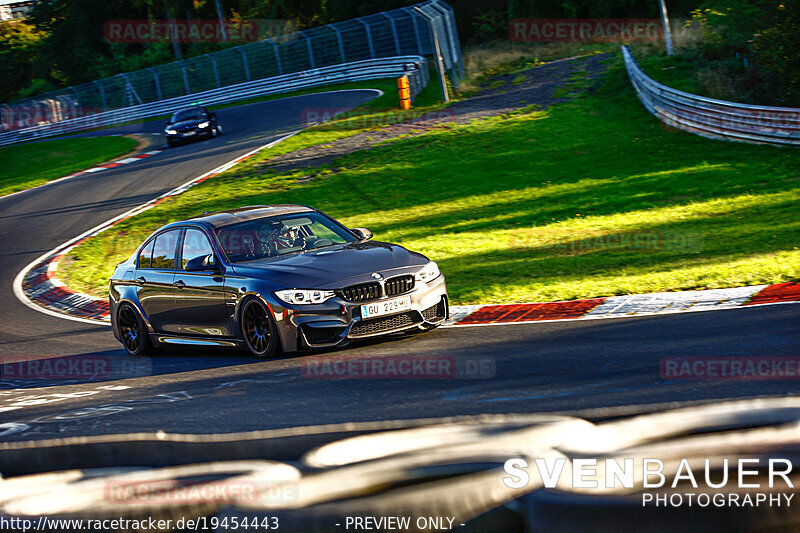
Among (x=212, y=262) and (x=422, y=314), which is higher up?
(x=212, y=262)

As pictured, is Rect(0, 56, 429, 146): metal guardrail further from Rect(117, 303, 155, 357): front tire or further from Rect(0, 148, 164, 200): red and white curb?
Rect(117, 303, 155, 357): front tire

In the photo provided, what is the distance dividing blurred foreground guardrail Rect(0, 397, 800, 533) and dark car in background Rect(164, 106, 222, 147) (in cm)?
3113

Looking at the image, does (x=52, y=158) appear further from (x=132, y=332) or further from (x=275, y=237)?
(x=275, y=237)

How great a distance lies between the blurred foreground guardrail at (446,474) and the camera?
9.70 ft

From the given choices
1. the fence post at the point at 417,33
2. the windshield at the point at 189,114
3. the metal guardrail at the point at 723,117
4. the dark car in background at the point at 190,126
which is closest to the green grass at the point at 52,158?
the dark car in background at the point at 190,126

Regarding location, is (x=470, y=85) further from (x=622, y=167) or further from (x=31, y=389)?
(x=31, y=389)

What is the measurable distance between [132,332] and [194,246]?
1577mm

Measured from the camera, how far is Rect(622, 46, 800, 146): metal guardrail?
72.7 ft

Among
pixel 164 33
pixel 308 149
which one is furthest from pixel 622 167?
pixel 164 33

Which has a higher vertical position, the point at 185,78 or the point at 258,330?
the point at 185,78

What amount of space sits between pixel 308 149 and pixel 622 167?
1097cm

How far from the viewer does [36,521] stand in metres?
3.66

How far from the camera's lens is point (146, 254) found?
437 inches

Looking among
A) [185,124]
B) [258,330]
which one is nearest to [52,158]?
[185,124]
